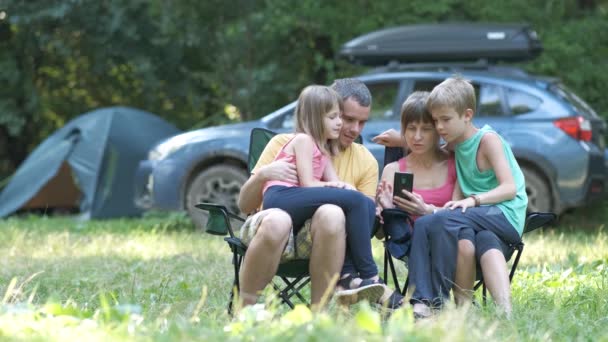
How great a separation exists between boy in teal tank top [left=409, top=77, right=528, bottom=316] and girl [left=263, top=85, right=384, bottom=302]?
22 cm

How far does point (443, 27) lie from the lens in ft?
30.6

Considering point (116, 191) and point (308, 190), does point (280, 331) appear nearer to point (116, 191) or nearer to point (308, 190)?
point (308, 190)

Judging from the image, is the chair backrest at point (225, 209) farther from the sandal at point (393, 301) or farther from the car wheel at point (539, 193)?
the car wheel at point (539, 193)

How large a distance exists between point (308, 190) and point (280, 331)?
1.17m

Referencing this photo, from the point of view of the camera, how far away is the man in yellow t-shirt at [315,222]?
408 cm

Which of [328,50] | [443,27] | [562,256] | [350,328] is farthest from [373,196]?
[328,50]

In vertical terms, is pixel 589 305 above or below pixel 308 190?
below

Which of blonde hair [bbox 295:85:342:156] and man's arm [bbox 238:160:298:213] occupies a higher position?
blonde hair [bbox 295:85:342:156]

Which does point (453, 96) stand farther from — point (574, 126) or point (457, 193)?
point (574, 126)

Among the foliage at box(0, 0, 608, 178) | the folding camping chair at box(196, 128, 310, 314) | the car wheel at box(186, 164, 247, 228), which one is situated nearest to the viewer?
the folding camping chair at box(196, 128, 310, 314)

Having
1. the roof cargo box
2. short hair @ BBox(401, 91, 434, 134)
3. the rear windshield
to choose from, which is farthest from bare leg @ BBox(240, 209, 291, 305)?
the roof cargo box

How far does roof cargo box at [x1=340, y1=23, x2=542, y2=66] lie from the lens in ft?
29.5

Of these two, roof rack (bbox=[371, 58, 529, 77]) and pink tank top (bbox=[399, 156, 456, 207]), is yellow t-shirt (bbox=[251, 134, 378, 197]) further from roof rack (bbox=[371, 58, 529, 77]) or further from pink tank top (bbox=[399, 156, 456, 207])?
roof rack (bbox=[371, 58, 529, 77])

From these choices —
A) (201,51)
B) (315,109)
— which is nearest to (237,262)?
(315,109)
